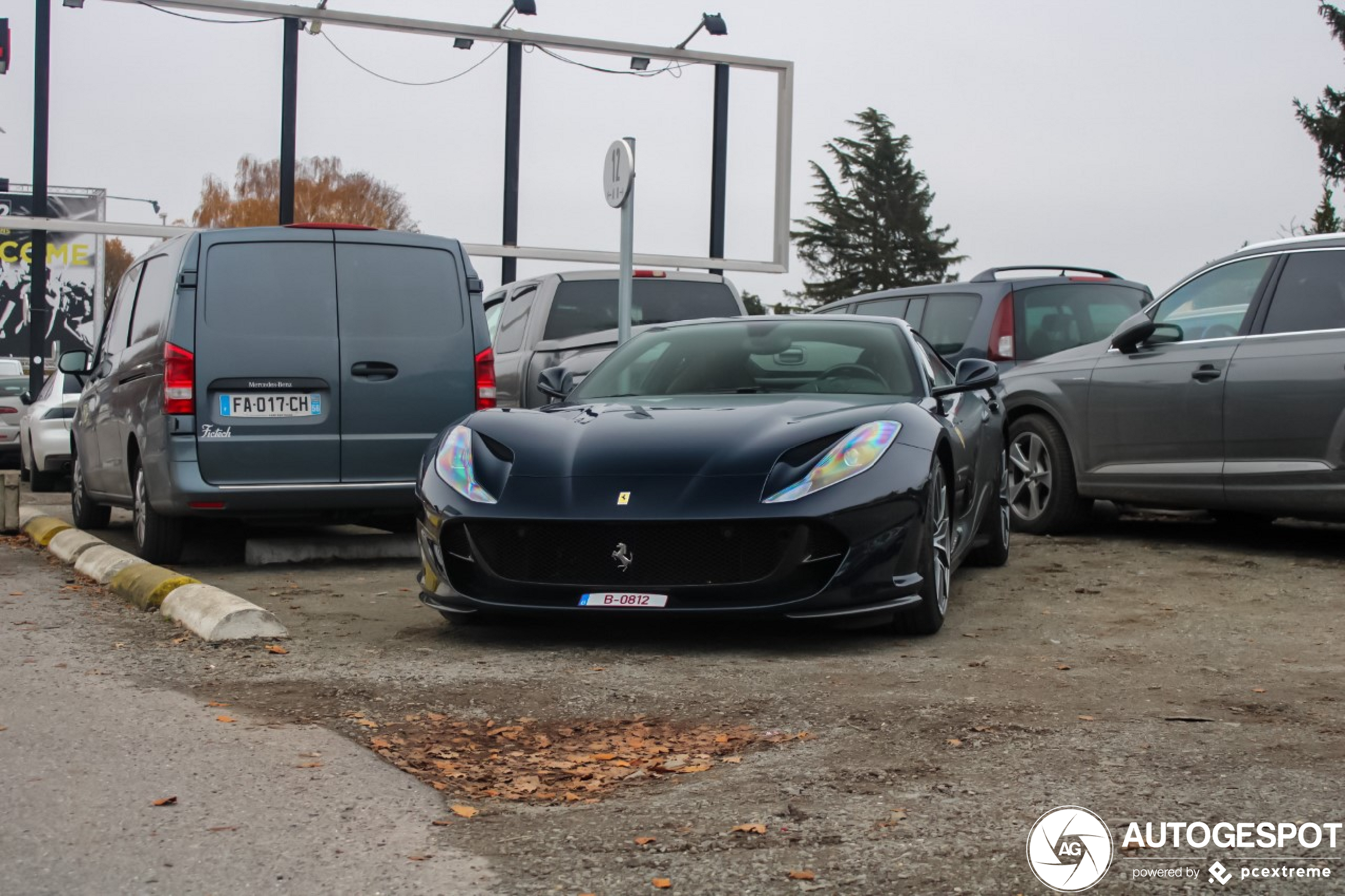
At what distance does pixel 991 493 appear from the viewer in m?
8.05

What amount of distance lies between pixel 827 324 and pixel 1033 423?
300 centimetres

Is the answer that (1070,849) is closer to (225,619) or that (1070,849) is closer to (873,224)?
(225,619)

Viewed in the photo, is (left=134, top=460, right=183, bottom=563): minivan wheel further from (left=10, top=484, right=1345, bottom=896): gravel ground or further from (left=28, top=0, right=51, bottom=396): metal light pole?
(left=28, top=0, right=51, bottom=396): metal light pole

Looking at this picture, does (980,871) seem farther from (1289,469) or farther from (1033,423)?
(1033,423)

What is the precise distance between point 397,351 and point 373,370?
0.17 m

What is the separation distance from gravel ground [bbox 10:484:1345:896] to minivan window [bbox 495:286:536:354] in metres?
5.09

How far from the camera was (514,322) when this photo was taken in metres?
13.3

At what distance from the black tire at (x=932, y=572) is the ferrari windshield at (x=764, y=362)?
0.62 m

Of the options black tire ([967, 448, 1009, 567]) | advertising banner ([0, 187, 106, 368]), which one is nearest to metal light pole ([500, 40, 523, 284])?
black tire ([967, 448, 1009, 567])

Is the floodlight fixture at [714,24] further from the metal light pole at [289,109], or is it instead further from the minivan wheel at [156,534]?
the minivan wheel at [156,534]

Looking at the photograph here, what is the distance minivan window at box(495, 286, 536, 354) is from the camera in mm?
13000

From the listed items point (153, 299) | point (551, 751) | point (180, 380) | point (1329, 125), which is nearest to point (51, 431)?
point (153, 299)

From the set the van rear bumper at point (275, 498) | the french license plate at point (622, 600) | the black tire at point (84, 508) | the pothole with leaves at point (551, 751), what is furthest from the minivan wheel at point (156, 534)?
the pothole with leaves at point (551, 751)

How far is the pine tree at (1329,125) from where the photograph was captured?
38.3 metres
